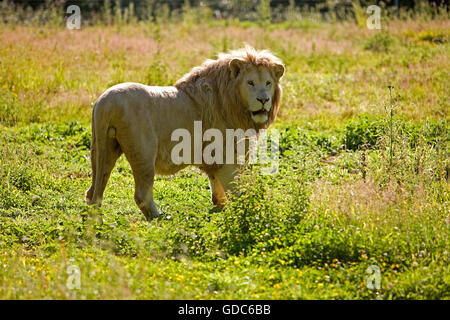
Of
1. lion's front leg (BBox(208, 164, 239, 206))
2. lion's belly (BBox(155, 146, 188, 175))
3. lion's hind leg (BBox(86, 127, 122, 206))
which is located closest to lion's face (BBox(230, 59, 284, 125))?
lion's front leg (BBox(208, 164, 239, 206))

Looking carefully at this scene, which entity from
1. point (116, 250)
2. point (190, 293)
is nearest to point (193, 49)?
point (116, 250)

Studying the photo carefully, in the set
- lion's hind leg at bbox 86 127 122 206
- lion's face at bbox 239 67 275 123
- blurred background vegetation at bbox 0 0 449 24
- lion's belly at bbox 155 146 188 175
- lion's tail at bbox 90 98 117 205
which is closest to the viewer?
lion's tail at bbox 90 98 117 205

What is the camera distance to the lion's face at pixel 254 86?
7661mm

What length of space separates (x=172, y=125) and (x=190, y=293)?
278 cm

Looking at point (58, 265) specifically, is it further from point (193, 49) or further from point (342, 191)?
point (193, 49)

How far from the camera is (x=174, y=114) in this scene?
749cm

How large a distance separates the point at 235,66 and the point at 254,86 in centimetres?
36

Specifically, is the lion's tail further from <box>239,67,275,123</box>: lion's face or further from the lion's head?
<box>239,67,275,123</box>: lion's face

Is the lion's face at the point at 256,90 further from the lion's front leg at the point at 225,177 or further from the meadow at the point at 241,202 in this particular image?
the meadow at the point at 241,202

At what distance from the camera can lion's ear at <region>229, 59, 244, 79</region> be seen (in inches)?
304

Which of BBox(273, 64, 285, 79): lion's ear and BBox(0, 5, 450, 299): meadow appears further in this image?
BBox(273, 64, 285, 79): lion's ear

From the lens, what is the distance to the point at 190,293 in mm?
5168

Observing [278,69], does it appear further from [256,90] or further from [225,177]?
[225,177]

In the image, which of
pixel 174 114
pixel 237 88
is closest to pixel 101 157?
pixel 174 114
